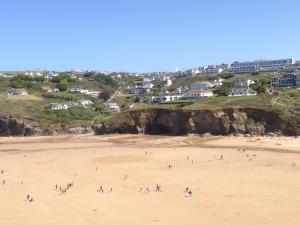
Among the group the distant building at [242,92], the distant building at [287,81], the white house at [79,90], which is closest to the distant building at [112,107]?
the distant building at [242,92]

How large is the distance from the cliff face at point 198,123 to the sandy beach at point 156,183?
2835mm

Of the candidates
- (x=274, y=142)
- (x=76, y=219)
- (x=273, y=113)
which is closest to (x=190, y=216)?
(x=76, y=219)

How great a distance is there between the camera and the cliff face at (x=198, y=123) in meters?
54.2

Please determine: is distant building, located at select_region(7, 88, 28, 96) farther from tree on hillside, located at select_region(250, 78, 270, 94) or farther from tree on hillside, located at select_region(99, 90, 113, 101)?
tree on hillside, located at select_region(250, 78, 270, 94)

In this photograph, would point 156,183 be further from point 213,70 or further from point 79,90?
point 213,70

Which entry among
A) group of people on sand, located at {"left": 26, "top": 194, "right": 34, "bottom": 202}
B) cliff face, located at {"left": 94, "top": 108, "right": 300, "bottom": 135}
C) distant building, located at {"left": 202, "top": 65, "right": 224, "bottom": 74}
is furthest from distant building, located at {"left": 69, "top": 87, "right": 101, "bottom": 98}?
group of people on sand, located at {"left": 26, "top": 194, "right": 34, "bottom": 202}

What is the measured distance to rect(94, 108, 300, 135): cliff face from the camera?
178 feet

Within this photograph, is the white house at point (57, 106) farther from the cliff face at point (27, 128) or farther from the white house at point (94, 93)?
the white house at point (94, 93)

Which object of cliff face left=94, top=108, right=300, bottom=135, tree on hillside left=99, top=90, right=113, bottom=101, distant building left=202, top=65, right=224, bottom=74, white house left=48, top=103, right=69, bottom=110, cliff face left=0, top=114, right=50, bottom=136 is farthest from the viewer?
distant building left=202, top=65, right=224, bottom=74

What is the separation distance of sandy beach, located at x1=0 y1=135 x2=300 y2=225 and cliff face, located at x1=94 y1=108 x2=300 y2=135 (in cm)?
284

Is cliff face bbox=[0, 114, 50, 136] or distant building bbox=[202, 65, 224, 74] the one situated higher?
distant building bbox=[202, 65, 224, 74]

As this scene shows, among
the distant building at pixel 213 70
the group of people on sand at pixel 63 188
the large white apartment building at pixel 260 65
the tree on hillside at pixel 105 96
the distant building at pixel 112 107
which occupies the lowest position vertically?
the distant building at pixel 112 107

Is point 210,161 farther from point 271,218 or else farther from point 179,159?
point 271,218

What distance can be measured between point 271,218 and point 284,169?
42.6ft
